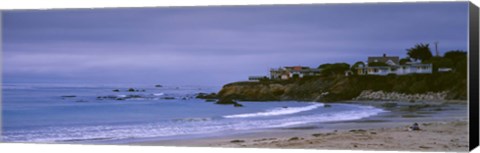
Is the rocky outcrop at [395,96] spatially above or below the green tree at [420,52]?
below

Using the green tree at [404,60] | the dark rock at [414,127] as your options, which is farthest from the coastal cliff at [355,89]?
the dark rock at [414,127]

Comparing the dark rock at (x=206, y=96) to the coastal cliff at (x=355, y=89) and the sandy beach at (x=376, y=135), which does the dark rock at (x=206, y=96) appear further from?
the sandy beach at (x=376, y=135)

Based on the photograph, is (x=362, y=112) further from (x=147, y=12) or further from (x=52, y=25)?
(x=52, y=25)

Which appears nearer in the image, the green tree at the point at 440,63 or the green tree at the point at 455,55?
the green tree at the point at 455,55

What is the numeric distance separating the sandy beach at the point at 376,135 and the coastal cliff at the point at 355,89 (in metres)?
0.17

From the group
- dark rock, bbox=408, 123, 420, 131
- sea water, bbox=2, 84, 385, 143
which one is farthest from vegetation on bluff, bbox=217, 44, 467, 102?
dark rock, bbox=408, 123, 420, 131

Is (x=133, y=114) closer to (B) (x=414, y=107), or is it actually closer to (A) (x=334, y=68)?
(A) (x=334, y=68)

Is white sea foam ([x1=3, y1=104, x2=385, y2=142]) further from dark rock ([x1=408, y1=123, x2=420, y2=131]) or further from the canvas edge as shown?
the canvas edge

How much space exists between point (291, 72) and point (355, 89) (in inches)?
36.1

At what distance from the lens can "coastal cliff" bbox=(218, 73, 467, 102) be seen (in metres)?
15.6

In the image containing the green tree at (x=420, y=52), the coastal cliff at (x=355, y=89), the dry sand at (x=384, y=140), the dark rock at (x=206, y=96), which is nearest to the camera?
the dry sand at (x=384, y=140)

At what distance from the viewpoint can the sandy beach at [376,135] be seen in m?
15.3

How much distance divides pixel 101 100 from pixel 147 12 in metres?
1.44

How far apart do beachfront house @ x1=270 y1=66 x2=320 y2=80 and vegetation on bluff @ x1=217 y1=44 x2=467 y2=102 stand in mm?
63
